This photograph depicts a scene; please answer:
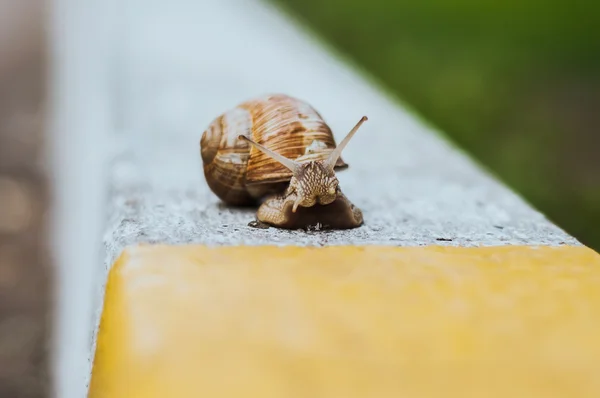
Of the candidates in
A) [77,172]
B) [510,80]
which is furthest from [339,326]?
[510,80]

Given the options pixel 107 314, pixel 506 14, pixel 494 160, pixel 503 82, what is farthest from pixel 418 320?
pixel 506 14

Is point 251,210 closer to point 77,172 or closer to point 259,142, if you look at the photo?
point 259,142

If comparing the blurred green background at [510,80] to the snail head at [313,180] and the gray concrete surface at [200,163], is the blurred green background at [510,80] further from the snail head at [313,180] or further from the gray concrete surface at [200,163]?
the snail head at [313,180]

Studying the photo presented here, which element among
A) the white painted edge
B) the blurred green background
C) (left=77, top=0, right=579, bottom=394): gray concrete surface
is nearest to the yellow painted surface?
(left=77, top=0, right=579, bottom=394): gray concrete surface

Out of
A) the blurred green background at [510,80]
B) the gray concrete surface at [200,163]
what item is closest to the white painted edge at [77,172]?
the gray concrete surface at [200,163]

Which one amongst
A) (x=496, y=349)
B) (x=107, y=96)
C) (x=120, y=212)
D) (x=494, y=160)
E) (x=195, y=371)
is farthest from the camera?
(x=494, y=160)

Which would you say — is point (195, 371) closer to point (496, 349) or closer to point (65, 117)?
point (496, 349)
